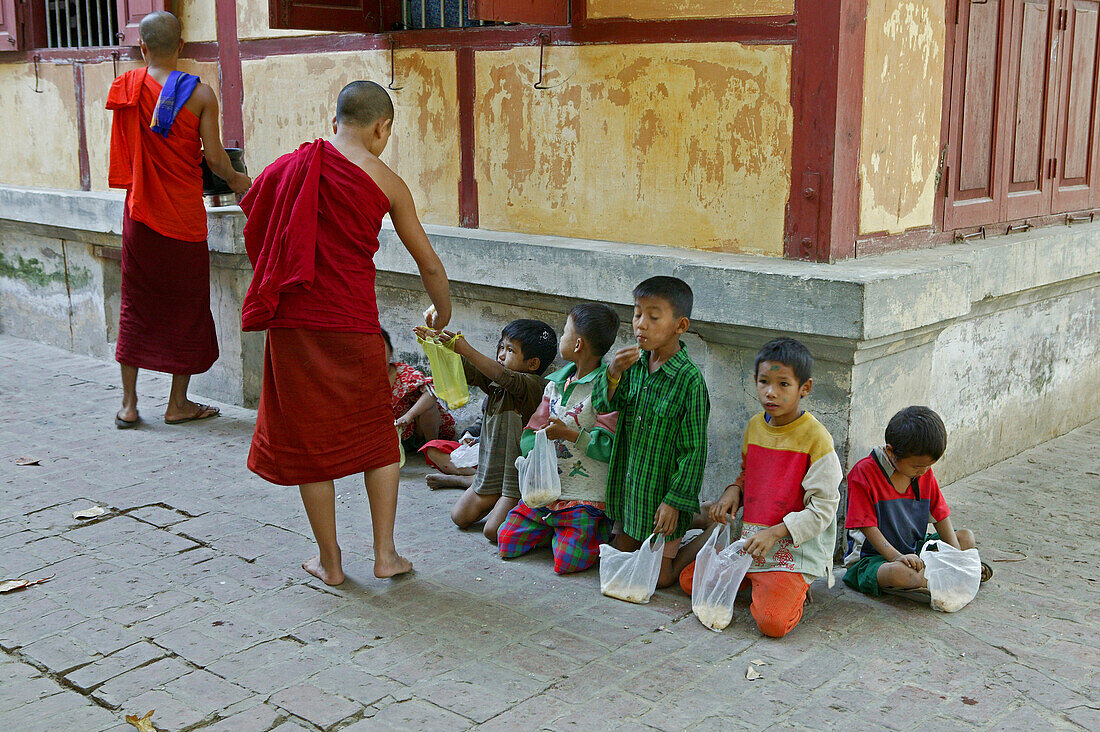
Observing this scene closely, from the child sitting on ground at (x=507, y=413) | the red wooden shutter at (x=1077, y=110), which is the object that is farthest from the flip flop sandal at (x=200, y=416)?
the red wooden shutter at (x=1077, y=110)

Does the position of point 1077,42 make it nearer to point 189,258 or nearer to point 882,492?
point 882,492

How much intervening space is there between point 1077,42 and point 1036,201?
0.89m

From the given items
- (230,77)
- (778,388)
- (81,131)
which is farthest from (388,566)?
(81,131)

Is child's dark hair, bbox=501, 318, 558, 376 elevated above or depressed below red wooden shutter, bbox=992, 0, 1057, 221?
below

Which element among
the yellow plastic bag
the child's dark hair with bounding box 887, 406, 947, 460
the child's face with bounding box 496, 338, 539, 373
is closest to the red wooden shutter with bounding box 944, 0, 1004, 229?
the child's dark hair with bounding box 887, 406, 947, 460

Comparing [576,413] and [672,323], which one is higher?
[672,323]

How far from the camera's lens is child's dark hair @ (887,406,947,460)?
3498 millimetres

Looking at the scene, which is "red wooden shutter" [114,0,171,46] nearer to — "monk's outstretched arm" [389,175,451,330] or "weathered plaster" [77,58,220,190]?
"weathered plaster" [77,58,220,190]

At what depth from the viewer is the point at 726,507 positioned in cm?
353

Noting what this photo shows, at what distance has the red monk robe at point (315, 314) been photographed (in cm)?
344

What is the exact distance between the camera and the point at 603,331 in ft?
12.9

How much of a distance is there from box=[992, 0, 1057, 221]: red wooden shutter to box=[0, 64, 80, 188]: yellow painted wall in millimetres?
6055

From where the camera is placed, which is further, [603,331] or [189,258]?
[189,258]

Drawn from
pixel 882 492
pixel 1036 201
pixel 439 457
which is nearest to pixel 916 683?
pixel 882 492
